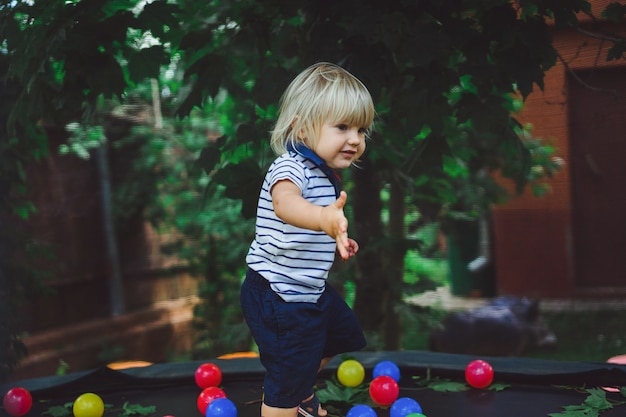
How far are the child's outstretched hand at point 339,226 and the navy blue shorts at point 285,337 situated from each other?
1.32ft

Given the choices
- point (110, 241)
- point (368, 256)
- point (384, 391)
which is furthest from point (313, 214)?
point (110, 241)

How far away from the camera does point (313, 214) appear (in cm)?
136

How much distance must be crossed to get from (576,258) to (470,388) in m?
1.29

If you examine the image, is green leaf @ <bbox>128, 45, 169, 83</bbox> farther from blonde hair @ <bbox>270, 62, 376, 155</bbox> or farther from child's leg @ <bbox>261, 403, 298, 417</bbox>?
child's leg @ <bbox>261, 403, 298, 417</bbox>

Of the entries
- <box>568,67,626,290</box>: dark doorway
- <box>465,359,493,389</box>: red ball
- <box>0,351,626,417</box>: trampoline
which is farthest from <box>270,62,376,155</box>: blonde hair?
<box>568,67,626,290</box>: dark doorway

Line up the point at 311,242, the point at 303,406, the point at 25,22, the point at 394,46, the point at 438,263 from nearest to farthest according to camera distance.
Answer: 1. the point at 311,242
2. the point at 303,406
3. the point at 394,46
4. the point at 25,22
5. the point at 438,263

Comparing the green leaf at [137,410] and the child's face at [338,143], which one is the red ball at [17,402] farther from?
the child's face at [338,143]

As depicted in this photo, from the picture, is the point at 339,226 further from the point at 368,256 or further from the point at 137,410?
the point at 368,256

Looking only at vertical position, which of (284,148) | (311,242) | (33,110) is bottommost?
(311,242)

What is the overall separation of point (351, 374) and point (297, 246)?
2.45 ft

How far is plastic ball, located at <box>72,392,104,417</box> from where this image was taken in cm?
198

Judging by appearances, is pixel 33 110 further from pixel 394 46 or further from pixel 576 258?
pixel 576 258

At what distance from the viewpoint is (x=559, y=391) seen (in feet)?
6.95

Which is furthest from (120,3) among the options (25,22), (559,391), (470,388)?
(559,391)
